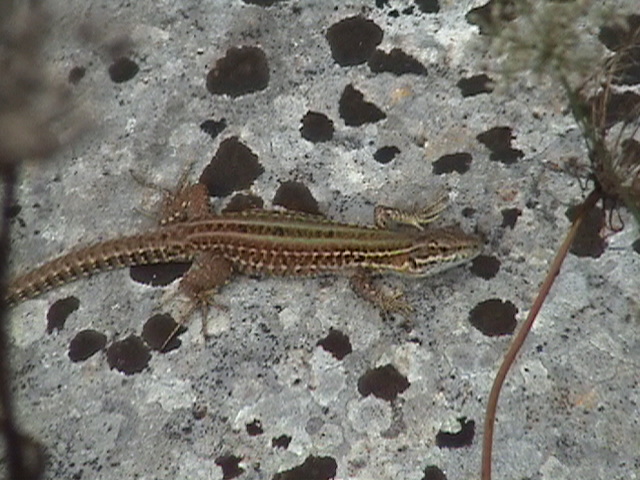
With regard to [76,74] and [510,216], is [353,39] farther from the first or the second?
[76,74]

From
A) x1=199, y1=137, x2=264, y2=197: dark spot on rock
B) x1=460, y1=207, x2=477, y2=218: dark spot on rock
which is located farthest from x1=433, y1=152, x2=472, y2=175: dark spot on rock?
x1=199, y1=137, x2=264, y2=197: dark spot on rock

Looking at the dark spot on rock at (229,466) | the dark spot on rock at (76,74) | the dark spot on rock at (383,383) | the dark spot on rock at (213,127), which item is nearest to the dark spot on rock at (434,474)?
the dark spot on rock at (383,383)

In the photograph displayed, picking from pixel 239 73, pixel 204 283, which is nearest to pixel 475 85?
pixel 239 73

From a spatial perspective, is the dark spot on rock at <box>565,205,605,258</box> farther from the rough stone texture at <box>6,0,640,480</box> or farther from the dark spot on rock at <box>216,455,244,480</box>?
the dark spot on rock at <box>216,455,244,480</box>

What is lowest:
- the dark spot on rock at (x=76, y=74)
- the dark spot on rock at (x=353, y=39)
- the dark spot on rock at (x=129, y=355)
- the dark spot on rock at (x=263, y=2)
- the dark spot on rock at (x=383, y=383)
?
the dark spot on rock at (x=129, y=355)

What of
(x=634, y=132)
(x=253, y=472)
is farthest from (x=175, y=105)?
(x=634, y=132)

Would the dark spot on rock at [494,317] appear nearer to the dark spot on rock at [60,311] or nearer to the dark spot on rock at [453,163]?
the dark spot on rock at [453,163]
